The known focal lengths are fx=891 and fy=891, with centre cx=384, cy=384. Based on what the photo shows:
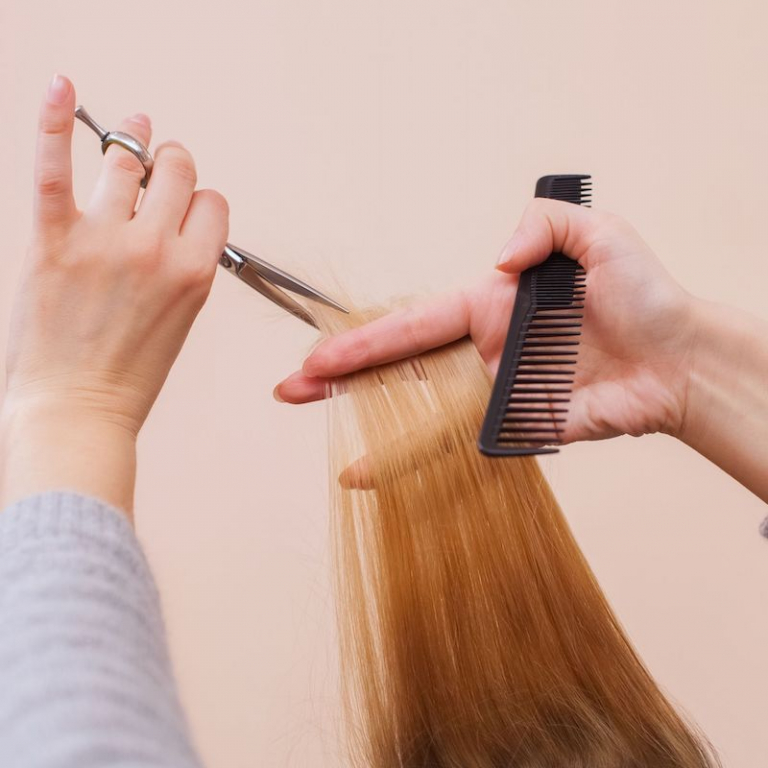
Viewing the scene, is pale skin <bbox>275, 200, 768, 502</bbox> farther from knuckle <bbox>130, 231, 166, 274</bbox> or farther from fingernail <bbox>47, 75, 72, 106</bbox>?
fingernail <bbox>47, 75, 72, 106</bbox>

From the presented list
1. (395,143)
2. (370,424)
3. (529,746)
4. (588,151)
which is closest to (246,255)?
(370,424)

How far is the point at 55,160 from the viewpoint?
2.73 feet

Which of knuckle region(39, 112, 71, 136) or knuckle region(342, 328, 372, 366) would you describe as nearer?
knuckle region(39, 112, 71, 136)

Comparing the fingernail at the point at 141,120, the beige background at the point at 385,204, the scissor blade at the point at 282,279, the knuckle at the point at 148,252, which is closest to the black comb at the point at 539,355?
the scissor blade at the point at 282,279

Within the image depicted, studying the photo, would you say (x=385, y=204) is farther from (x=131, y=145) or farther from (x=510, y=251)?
(x=131, y=145)

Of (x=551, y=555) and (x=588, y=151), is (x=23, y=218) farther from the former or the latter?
(x=551, y=555)

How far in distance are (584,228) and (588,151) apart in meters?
0.86

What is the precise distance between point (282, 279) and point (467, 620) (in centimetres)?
46

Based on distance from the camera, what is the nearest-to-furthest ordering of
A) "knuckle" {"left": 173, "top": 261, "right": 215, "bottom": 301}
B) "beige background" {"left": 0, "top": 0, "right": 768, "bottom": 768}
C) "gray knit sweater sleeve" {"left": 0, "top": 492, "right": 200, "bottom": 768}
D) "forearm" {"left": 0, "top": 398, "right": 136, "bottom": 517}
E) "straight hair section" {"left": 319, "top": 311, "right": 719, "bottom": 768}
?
"gray knit sweater sleeve" {"left": 0, "top": 492, "right": 200, "bottom": 768} → "forearm" {"left": 0, "top": 398, "right": 136, "bottom": 517} → "knuckle" {"left": 173, "top": 261, "right": 215, "bottom": 301} → "straight hair section" {"left": 319, "top": 311, "right": 719, "bottom": 768} → "beige background" {"left": 0, "top": 0, "right": 768, "bottom": 768}

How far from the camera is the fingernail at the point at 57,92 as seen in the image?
845 mm

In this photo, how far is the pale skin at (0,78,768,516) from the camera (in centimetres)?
83

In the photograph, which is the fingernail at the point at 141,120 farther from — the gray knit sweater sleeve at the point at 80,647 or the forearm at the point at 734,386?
the forearm at the point at 734,386

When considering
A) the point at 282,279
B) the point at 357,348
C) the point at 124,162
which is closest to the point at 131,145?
the point at 124,162

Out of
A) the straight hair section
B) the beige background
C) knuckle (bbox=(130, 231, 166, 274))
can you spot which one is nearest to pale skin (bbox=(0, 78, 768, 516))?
knuckle (bbox=(130, 231, 166, 274))
